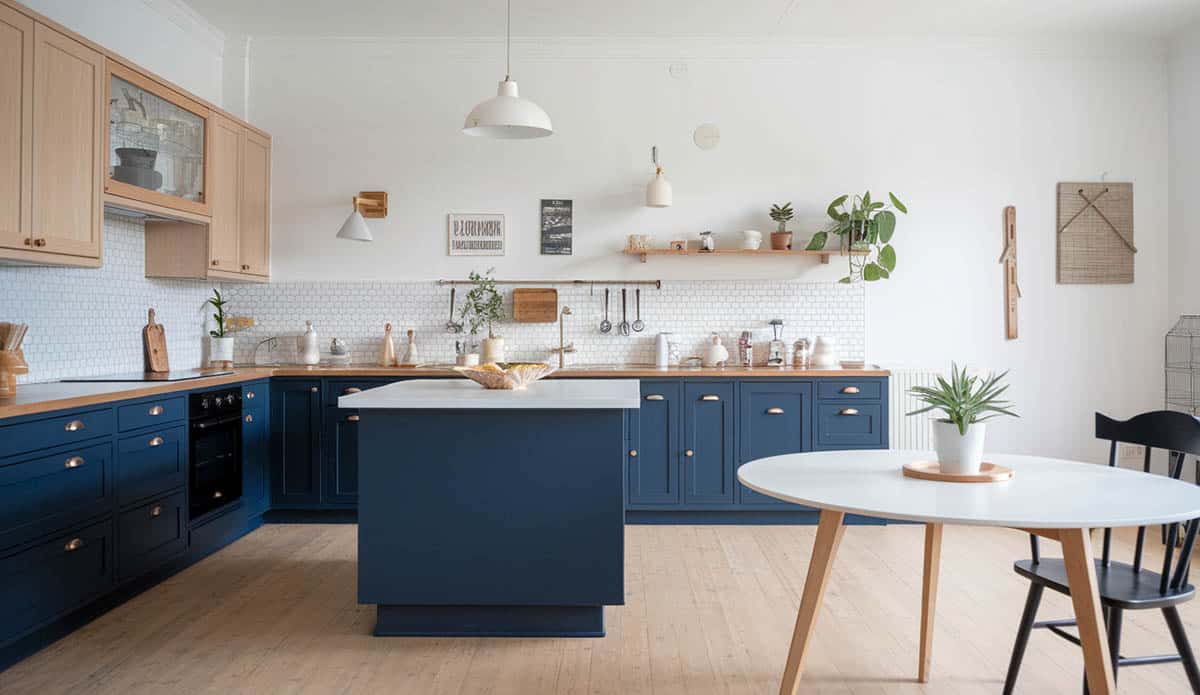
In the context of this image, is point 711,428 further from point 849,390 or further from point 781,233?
point 781,233

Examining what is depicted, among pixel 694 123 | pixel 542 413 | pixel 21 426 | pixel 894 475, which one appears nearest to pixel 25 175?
pixel 21 426

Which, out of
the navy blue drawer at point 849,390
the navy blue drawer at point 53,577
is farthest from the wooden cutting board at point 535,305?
the navy blue drawer at point 53,577

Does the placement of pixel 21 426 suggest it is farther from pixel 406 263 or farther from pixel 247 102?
pixel 247 102

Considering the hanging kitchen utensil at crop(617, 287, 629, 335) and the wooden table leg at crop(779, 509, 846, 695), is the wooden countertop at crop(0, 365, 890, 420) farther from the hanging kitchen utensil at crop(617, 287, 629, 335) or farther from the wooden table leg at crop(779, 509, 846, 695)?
the wooden table leg at crop(779, 509, 846, 695)

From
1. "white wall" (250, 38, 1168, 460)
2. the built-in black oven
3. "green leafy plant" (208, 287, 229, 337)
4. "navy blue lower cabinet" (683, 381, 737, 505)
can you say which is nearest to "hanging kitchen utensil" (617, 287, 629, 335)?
"white wall" (250, 38, 1168, 460)

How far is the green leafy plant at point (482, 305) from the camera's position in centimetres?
577

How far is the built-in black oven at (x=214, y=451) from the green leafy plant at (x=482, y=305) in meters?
1.60

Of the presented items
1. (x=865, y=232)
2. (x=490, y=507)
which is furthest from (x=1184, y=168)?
(x=490, y=507)

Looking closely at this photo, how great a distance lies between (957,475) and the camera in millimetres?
2402

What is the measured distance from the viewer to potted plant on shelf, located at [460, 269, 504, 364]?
5.76 metres

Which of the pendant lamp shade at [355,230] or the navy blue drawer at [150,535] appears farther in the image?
the pendant lamp shade at [355,230]

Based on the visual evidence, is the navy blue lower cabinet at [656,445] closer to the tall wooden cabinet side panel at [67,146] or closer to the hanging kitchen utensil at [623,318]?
the hanging kitchen utensil at [623,318]

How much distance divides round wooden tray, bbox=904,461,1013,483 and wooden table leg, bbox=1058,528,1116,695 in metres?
0.26

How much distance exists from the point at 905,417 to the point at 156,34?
529 centimetres
